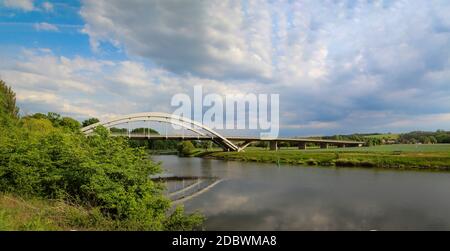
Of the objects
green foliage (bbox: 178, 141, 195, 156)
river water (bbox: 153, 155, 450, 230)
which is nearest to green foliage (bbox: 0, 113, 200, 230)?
river water (bbox: 153, 155, 450, 230)

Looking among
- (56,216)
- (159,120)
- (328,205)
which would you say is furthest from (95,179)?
(159,120)

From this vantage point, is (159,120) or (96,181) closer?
(96,181)

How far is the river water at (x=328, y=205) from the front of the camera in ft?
35.8

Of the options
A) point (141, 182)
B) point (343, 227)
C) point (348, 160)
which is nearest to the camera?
point (141, 182)

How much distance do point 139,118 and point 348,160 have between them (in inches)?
1339

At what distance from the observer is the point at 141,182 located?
8.98m

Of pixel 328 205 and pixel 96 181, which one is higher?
pixel 96 181

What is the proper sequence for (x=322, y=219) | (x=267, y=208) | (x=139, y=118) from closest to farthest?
(x=322, y=219) → (x=267, y=208) → (x=139, y=118)

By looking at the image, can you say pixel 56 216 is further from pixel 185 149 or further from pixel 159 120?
pixel 185 149

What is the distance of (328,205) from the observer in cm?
1384

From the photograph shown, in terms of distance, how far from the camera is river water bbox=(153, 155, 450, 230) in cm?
1091

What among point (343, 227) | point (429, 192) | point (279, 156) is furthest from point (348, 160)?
point (343, 227)

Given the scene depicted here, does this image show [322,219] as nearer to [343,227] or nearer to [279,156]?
[343,227]

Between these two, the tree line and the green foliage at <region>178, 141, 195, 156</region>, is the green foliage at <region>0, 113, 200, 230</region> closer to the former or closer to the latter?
the tree line
